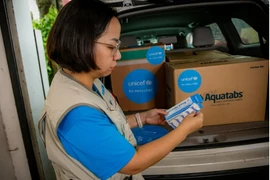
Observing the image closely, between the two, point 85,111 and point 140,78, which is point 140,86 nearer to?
point 140,78

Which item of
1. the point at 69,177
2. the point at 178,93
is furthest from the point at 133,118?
the point at 69,177

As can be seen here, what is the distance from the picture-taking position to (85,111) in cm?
65

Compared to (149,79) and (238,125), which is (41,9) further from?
(238,125)

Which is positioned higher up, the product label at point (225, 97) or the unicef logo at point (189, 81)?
the unicef logo at point (189, 81)

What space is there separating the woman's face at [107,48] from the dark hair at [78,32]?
14 mm

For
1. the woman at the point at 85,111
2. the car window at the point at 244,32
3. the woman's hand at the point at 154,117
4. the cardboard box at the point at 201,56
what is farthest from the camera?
the car window at the point at 244,32

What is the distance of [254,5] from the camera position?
129cm

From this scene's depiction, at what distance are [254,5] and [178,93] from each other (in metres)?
0.68

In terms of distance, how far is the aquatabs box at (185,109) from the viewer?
2.84 ft

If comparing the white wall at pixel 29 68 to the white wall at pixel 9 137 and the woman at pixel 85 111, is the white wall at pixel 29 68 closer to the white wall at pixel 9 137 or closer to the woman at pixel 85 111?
the white wall at pixel 9 137

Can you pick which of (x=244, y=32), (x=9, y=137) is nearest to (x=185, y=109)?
(x=9, y=137)

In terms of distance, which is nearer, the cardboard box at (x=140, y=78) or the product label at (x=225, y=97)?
the product label at (x=225, y=97)

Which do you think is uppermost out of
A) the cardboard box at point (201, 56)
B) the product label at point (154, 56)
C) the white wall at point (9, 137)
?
the product label at point (154, 56)

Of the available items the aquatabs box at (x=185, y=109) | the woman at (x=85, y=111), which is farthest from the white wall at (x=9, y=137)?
the aquatabs box at (x=185, y=109)
